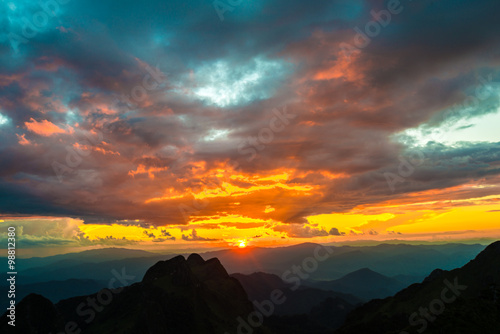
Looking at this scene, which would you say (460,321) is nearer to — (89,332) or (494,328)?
(494,328)

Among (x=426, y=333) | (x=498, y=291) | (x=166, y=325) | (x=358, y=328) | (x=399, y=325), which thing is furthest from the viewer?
(x=166, y=325)

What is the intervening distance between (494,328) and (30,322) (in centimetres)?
24770

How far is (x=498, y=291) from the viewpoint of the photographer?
14488 centimetres

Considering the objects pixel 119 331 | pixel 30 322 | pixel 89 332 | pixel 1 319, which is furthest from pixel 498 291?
pixel 1 319

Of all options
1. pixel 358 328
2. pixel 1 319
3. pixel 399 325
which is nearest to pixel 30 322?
pixel 1 319

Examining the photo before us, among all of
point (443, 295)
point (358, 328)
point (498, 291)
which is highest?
point (498, 291)

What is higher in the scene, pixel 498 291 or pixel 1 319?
pixel 498 291

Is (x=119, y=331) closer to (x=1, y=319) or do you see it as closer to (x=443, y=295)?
(x=1, y=319)

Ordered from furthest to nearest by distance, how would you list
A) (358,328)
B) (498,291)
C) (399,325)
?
(358,328)
(399,325)
(498,291)

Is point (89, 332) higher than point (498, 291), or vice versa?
point (498, 291)

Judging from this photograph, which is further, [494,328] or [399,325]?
[399,325]

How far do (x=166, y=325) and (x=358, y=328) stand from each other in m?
121

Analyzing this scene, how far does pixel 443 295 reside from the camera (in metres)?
194

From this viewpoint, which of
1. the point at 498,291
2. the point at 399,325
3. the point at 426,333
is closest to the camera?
the point at 426,333
